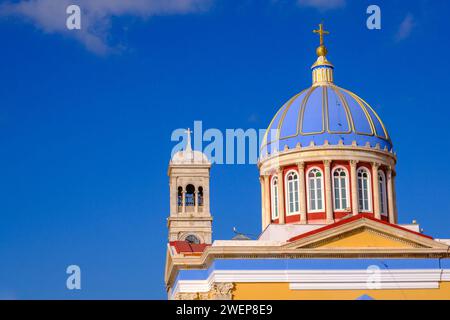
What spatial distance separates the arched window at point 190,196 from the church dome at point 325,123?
79.5 feet

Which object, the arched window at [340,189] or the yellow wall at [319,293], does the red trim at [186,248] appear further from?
the arched window at [340,189]

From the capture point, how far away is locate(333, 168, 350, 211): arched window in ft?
158

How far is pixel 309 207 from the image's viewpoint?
158ft

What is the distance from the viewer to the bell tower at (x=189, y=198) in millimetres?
73688

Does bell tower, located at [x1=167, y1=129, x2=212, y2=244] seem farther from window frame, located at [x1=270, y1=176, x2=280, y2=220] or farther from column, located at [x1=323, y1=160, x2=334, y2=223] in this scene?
column, located at [x1=323, y1=160, x2=334, y2=223]

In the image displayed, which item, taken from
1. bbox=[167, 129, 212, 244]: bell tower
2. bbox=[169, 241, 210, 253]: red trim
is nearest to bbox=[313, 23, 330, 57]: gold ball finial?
bbox=[169, 241, 210, 253]: red trim

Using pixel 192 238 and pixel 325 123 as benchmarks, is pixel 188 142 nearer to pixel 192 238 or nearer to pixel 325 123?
pixel 192 238

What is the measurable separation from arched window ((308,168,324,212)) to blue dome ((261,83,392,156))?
1.51 metres

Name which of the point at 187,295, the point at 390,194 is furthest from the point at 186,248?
the point at 390,194

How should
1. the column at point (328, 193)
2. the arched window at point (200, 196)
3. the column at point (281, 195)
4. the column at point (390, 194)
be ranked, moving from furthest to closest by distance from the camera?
the arched window at point (200, 196)
the column at point (390, 194)
the column at point (281, 195)
the column at point (328, 193)

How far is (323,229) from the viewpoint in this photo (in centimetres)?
4322

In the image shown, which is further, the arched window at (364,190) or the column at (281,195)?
the column at (281,195)

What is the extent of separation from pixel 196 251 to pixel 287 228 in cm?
608

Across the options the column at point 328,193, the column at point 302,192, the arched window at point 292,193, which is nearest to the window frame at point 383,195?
→ the column at point 328,193
